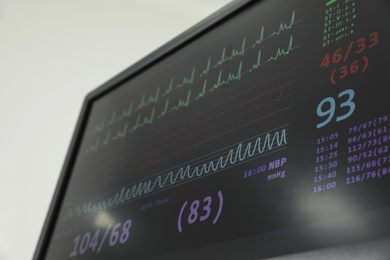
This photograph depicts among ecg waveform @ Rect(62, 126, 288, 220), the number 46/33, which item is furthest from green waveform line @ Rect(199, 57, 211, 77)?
the number 46/33

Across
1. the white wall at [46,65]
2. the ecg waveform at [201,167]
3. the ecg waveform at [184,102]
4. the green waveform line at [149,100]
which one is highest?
the white wall at [46,65]

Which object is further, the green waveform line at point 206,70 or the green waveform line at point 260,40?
the green waveform line at point 206,70

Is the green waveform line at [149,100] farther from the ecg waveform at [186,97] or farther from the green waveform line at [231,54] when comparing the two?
the green waveform line at [231,54]

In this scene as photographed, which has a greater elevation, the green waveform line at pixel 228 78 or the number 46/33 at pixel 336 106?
the green waveform line at pixel 228 78

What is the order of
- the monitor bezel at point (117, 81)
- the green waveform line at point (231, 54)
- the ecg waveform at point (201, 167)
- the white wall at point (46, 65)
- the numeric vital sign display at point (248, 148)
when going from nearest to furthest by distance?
the numeric vital sign display at point (248, 148) < the ecg waveform at point (201, 167) < the green waveform line at point (231, 54) < the monitor bezel at point (117, 81) < the white wall at point (46, 65)

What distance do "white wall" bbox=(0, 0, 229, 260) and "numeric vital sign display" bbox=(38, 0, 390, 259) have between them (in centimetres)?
52

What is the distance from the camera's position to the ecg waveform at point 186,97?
125 centimetres

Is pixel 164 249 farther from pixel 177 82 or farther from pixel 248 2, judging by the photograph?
pixel 248 2

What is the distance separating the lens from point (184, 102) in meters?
1.39

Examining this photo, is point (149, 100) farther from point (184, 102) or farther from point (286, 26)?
point (286, 26)

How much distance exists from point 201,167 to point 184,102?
23cm

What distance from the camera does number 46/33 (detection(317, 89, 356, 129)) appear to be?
988mm

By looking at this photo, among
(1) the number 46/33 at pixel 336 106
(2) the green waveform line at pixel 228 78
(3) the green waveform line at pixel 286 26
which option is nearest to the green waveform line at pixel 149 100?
(2) the green waveform line at pixel 228 78

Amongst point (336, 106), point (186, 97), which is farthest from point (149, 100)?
point (336, 106)
